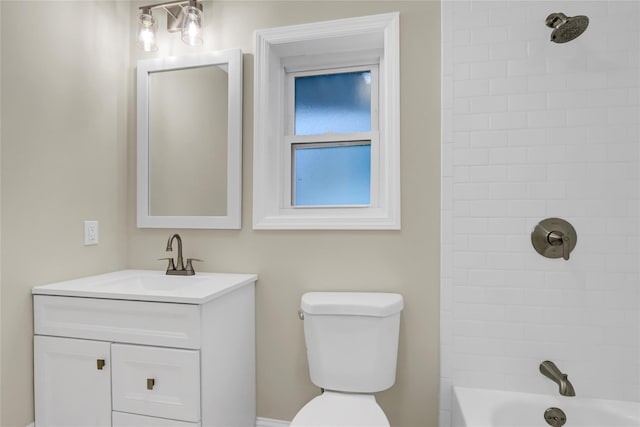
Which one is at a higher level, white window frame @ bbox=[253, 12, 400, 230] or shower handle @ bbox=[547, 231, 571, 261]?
white window frame @ bbox=[253, 12, 400, 230]

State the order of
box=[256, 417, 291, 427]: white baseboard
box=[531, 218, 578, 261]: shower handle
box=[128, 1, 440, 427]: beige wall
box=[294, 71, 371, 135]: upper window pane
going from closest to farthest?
box=[531, 218, 578, 261]: shower handle < box=[128, 1, 440, 427]: beige wall < box=[256, 417, 291, 427]: white baseboard < box=[294, 71, 371, 135]: upper window pane

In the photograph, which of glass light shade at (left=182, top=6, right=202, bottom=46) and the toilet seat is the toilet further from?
glass light shade at (left=182, top=6, right=202, bottom=46)

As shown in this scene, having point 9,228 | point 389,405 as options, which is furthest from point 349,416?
point 9,228

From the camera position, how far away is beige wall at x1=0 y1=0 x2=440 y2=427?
4.49ft

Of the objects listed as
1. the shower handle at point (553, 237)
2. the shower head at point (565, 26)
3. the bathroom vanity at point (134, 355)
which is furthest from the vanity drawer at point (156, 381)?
the shower head at point (565, 26)

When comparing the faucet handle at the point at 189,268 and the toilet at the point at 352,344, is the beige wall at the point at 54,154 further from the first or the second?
the toilet at the point at 352,344

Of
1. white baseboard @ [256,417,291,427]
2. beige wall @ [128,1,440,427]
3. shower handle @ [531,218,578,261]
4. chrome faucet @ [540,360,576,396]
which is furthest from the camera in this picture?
white baseboard @ [256,417,291,427]

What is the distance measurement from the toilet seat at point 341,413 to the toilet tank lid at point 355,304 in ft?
1.01

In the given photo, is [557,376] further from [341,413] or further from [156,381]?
[156,381]

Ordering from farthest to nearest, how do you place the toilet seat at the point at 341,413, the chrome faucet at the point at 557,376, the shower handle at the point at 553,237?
the shower handle at the point at 553,237 → the chrome faucet at the point at 557,376 → the toilet seat at the point at 341,413

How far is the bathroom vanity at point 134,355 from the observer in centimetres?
126

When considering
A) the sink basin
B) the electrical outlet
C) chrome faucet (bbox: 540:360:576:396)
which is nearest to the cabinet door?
the sink basin

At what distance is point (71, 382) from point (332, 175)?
1344mm

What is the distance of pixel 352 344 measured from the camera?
1.43 metres
